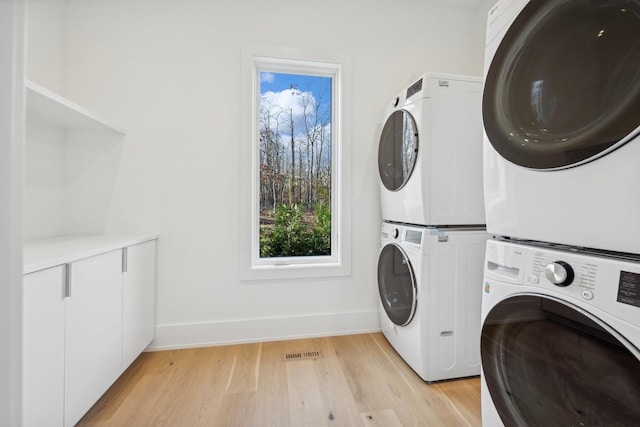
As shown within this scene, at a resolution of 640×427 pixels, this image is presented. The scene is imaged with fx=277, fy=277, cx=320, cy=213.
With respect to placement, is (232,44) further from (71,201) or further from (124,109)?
(71,201)

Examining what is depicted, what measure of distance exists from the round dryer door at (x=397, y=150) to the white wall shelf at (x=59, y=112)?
5.52 feet

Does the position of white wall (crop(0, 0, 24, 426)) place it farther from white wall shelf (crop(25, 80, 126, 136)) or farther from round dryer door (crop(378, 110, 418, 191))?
round dryer door (crop(378, 110, 418, 191))

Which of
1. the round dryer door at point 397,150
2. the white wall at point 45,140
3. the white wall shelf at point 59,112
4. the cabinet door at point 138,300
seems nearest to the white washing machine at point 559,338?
the round dryer door at point 397,150

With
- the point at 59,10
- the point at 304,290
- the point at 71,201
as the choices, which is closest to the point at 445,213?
the point at 304,290

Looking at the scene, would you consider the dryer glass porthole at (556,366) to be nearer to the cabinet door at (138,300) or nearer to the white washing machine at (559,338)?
the white washing machine at (559,338)

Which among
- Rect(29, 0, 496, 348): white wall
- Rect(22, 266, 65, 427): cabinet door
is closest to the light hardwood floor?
Rect(29, 0, 496, 348): white wall

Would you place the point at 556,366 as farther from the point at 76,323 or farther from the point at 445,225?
the point at 76,323

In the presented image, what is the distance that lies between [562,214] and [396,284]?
45.3 inches

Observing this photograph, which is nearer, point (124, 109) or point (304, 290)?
point (124, 109)

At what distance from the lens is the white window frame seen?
197 centimetres

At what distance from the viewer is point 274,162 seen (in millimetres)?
2186

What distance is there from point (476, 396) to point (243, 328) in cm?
146

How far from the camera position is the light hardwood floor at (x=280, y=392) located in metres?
1.28

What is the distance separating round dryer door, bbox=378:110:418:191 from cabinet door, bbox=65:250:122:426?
162 centimetres
